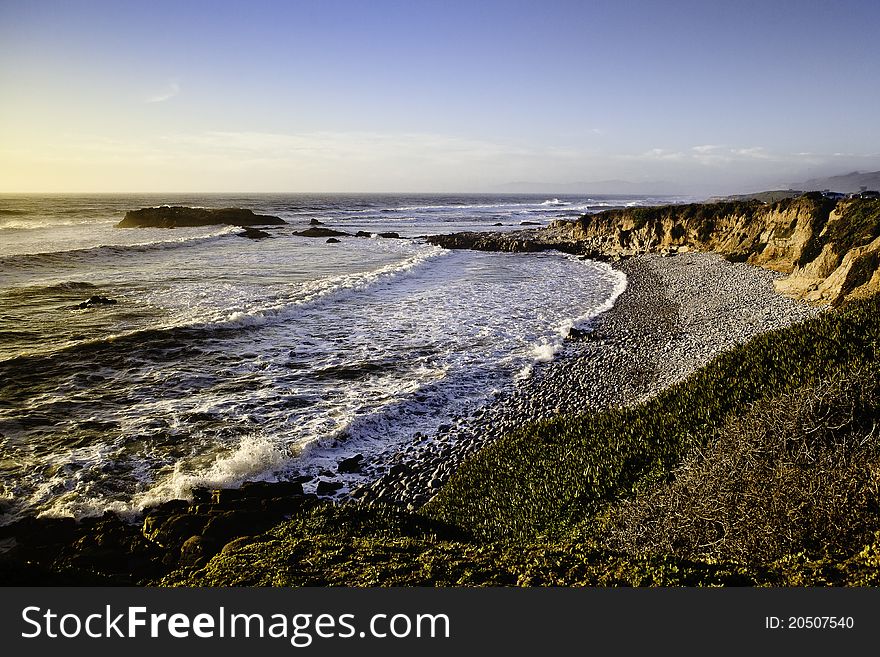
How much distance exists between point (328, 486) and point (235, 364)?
8.08 meters

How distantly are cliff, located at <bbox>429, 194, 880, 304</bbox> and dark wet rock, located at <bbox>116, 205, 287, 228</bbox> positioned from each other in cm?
3364

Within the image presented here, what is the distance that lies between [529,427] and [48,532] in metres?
8.69

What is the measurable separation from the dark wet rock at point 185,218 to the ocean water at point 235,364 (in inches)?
1434

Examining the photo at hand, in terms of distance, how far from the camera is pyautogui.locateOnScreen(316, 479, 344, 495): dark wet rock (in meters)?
9.08

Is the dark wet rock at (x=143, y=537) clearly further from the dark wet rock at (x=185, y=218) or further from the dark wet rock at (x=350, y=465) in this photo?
the dark wet rock at (x=185, y=218)

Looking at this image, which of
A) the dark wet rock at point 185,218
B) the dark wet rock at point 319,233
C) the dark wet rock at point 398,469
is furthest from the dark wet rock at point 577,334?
the dark wet rock at point 185,218

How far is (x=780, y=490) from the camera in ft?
13.8

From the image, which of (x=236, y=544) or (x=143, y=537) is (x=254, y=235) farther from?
(x=236, y=544)

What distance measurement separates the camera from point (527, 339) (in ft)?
59.4

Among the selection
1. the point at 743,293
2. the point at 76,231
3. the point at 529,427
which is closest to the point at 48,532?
the point at 529,427

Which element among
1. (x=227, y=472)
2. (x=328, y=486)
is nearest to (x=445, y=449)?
(x=328, y=486)

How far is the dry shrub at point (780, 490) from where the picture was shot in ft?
13.0

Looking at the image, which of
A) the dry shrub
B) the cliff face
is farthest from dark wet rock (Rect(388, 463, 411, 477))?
the cliff face

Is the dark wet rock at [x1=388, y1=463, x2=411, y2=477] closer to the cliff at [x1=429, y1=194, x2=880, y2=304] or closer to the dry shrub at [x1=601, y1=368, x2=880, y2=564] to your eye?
the dry shrub at [x1=601, y1=368, x2=880, y2=564]
